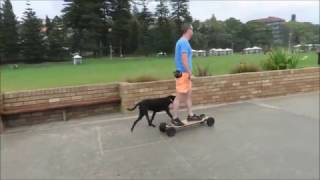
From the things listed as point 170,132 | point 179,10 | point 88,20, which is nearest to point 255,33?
point 179,10

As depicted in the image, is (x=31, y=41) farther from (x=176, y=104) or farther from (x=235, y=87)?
(x=176, y=104)

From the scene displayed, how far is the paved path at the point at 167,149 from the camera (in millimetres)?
4254

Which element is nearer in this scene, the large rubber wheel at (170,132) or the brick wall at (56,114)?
the large rubber wheel at (170,132)

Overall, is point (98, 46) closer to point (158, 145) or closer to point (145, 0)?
point (145, 0)

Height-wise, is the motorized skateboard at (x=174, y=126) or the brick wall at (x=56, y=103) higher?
the brick wall at (x=56, y=103)

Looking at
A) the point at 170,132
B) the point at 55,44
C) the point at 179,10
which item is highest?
the point at 179,10

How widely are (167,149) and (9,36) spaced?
128 ft

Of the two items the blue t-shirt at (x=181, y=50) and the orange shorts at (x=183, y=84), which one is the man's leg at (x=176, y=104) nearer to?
the orange shorts at (x=183, y=84)

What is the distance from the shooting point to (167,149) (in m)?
5.00

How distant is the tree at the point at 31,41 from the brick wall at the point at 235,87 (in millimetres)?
35360

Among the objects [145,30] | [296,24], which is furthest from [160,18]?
[296,24]

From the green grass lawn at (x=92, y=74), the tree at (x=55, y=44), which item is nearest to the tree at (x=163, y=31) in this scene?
the tree at (x=55, y=44)

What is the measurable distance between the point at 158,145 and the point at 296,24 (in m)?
45.5

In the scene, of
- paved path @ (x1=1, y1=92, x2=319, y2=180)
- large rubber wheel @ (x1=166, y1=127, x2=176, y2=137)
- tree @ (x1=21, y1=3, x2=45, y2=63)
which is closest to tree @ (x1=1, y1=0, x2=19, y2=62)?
tree @ (x1=21, y1=3, x2=45, y2=63)
